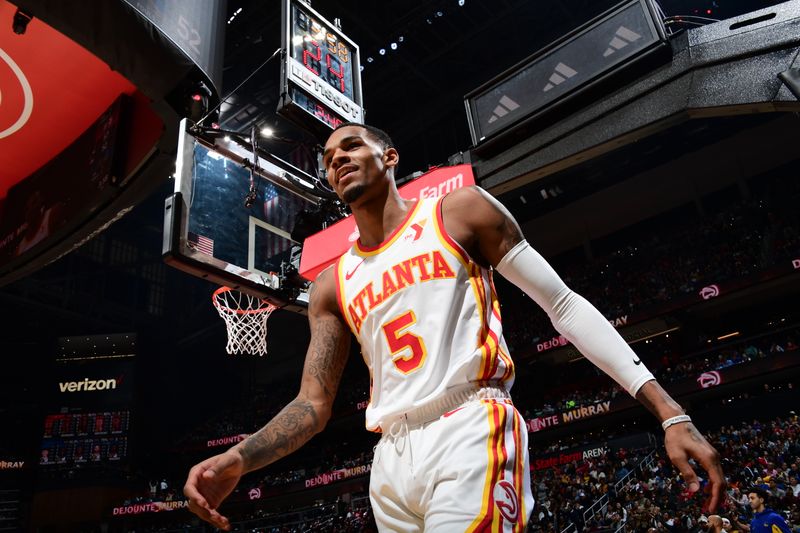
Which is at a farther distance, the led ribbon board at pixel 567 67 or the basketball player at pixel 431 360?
the led ribbon board at pixel 567 67

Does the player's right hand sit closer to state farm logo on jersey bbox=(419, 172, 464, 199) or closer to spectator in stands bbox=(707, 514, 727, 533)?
state farm logo on jersey bbox=(419, 172, 464, 199)

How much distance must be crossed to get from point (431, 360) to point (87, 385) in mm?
25865

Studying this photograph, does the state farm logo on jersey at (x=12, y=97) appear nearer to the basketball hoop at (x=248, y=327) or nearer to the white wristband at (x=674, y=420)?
the basketball hoop at (x=248, y=327)

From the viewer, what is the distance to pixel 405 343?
185 cm

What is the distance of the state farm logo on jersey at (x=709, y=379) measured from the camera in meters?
16.1

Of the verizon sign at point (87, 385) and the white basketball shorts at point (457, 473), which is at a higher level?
the verizon sign at point (87, 385)

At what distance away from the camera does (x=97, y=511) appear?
22.3 meters

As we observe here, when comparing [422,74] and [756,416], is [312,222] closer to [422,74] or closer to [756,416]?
[422,74]

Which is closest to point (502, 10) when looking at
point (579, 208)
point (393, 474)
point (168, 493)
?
point (579, 208)

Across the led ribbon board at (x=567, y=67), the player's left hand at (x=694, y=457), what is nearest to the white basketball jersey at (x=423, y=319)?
the player's left hand at (x=694, y=457)

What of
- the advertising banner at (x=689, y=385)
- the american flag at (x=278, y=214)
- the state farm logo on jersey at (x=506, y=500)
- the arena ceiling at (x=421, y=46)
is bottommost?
the state farm logo on jersey at (x=506, y=500)

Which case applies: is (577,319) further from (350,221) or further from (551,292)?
(350,221)

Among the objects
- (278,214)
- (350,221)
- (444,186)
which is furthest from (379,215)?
(278,214)

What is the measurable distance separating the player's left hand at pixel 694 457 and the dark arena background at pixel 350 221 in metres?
2.34
